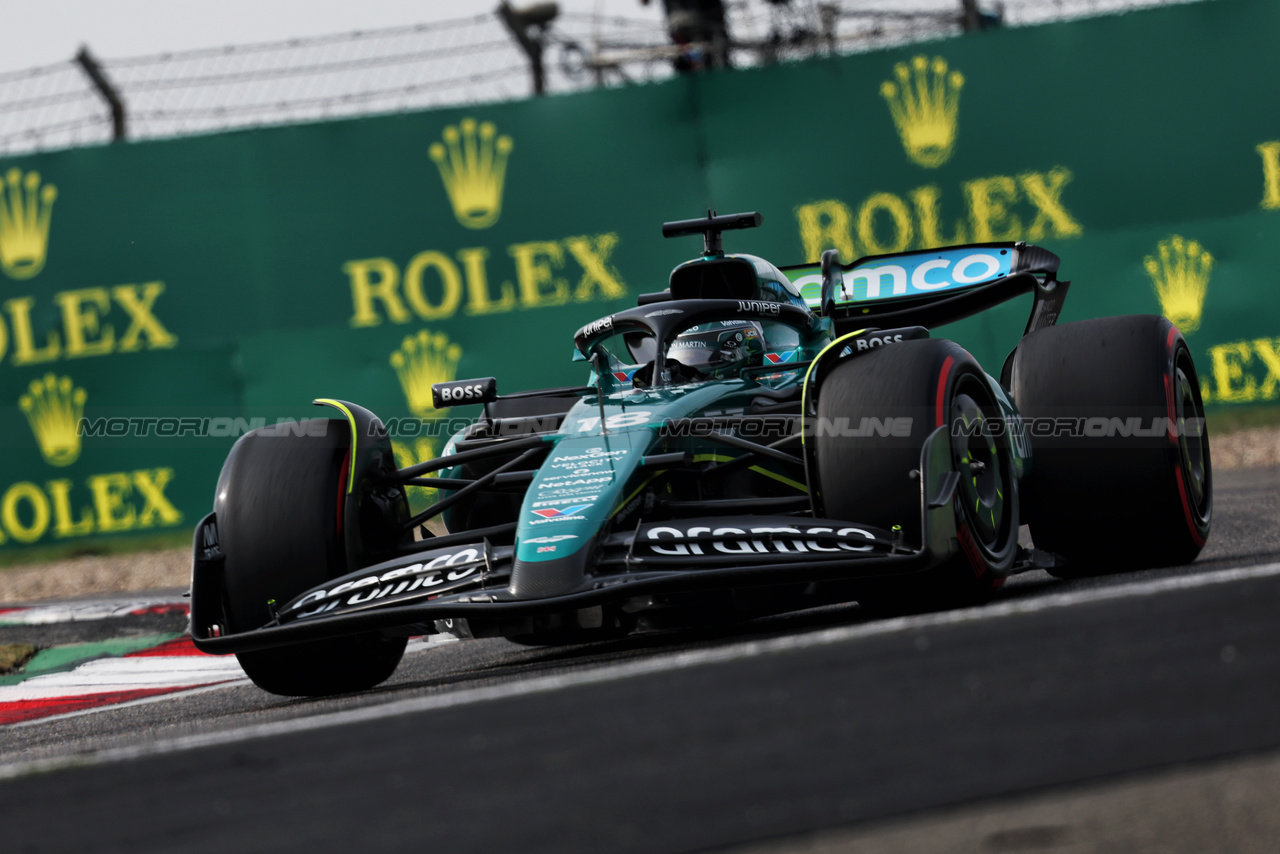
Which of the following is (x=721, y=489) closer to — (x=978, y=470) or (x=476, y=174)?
(x=978, y=470)

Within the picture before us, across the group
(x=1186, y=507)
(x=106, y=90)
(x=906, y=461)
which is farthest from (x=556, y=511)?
(x=106, y=90)

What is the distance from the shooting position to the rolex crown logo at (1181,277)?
33.7 feet

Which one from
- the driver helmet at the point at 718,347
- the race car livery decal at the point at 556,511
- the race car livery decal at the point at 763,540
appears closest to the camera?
the race car livery decal at the point at 763,540

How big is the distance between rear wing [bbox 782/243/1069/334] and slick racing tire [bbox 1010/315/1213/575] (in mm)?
731

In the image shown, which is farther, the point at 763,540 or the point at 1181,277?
the point at 1181,277

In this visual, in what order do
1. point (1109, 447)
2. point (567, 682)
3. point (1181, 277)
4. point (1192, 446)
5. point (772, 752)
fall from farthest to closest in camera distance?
point (1181, 277) → point (1192, 446) → point (1109, 447) → point (567, 682) → point (772, 752)

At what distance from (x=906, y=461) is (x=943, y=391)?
0.94 feet

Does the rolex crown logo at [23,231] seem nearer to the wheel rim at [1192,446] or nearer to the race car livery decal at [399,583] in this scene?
the race car livery decal at [399,583]

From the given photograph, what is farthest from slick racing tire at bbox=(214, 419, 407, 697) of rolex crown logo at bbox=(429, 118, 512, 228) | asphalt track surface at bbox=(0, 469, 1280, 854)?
rolex crown logo at bbox=(429, 118, 512, 228)

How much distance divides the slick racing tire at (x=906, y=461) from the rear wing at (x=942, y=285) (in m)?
1.61

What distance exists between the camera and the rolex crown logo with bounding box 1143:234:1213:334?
33.7ft

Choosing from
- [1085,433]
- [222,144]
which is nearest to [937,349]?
[1085,433]

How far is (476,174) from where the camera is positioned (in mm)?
10852

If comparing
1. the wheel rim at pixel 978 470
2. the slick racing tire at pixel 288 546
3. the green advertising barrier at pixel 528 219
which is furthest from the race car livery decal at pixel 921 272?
the green advertising barrier at pixel 528 219
